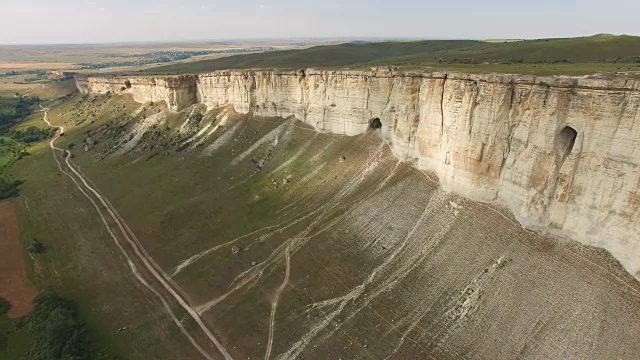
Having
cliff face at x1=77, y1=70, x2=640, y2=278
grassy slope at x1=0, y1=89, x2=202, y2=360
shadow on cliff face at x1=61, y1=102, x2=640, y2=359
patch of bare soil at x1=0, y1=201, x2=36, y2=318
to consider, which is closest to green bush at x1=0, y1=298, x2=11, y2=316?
patch of bare soil at x1=0, y1=201, x2=36, y2=318

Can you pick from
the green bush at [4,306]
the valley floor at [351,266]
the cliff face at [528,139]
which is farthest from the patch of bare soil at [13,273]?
the cliff face at [528,139]

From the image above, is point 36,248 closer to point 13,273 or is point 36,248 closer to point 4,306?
point 13,273

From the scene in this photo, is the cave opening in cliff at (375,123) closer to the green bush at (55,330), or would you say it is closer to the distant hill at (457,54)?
the distant hill at (457,54)

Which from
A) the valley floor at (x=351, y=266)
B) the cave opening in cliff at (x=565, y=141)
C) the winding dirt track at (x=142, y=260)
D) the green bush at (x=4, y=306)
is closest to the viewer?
the valley floor at (x=351, y=266)

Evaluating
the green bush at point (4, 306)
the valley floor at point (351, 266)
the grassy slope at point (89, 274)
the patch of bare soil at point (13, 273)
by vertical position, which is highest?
the valley floor at point (351, 266)

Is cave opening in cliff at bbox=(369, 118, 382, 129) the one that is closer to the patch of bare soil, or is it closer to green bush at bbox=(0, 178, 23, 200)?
the patch of bare soil

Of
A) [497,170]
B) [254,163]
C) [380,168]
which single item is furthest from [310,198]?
[497,170]

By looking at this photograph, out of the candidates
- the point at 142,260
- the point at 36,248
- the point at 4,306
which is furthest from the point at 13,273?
the point at 142,260
